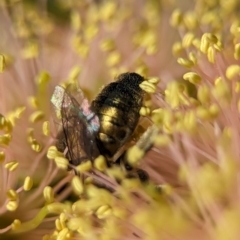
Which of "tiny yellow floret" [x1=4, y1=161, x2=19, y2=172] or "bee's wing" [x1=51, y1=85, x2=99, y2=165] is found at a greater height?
"tiny yellow floret" [x1=4, y1=161, x2=19, y2=172]

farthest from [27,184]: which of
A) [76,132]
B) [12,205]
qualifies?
[76,132]

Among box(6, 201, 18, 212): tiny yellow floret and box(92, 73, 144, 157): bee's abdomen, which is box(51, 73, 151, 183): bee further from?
box(6, 201, 18, 212): tiny yellow floret

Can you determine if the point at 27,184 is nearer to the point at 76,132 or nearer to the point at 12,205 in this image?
the point at 12,205

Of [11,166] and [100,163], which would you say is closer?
[100,163]

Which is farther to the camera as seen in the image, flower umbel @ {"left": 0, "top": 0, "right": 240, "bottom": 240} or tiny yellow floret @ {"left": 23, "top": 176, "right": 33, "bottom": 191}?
tiny yellow floret @ {"left": 23, "top": 176, "right": 33, "bottom": 191}

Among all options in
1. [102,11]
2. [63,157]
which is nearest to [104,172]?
[63,157]

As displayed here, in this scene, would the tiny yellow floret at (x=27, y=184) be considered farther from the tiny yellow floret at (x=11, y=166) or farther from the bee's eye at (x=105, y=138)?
the bee's eye at (x=105, y=138)

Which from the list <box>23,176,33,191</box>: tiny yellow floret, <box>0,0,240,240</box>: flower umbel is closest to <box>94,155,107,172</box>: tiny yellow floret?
<box>0,0,240,240</box>: flower umbel
